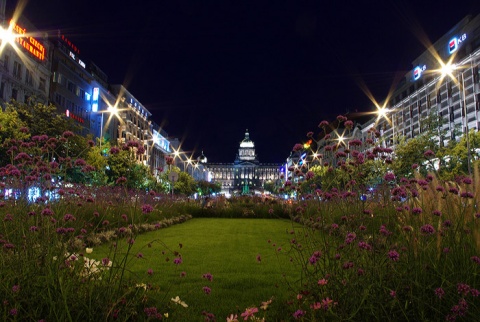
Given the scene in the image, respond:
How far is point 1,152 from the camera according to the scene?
2734 cm

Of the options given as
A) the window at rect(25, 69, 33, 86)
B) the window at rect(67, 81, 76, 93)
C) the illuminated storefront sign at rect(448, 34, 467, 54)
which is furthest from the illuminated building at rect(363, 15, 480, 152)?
the window at rect(67, 81, 76, 93)

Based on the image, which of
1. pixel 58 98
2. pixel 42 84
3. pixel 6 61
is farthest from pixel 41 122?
pixel 58 98

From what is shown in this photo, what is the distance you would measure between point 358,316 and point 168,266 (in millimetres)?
4940

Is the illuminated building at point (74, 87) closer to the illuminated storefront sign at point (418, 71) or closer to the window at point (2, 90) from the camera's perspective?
the window at point (2, 90)

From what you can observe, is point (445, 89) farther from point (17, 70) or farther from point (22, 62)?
point (17, 70)

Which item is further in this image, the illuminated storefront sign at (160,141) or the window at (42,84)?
the illuminated storefront sign at (160,141)

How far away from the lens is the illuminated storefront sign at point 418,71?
71.4 m

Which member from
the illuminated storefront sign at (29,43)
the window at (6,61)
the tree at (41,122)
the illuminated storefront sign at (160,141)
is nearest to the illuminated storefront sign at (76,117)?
the illuminated storefront sign at (29,43)

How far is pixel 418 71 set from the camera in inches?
2879

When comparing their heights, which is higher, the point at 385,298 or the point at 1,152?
the point at 1,152

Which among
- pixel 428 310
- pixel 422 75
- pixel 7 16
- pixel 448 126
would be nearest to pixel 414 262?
pixel 428 310

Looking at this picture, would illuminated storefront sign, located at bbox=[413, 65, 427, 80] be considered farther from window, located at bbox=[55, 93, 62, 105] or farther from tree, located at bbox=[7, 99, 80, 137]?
tree, located at bbox=[7, 99, 80, 137]

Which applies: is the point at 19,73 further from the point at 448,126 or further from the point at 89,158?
the point at 448,126

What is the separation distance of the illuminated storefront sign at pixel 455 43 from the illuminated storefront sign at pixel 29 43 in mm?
54874
